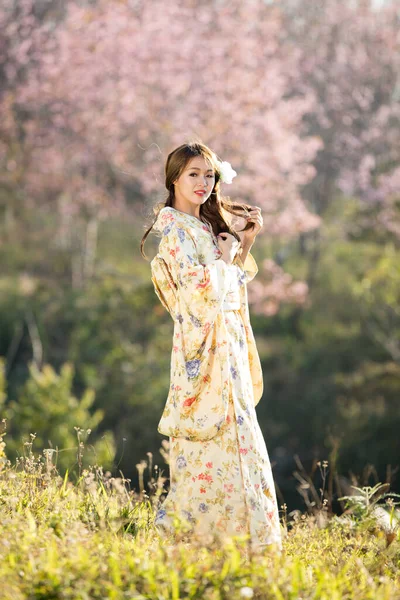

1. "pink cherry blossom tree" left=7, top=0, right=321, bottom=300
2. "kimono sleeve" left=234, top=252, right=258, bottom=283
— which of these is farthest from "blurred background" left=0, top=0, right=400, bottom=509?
"kimono sleeve" left=234, top=252, right=258, bottom=283

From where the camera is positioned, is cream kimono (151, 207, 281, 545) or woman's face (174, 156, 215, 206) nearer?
cream kimono (151, 207, 281, 545)

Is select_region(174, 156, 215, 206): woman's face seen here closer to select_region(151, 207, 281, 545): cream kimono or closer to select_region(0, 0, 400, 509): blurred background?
select_region(151, 207, 281, 545): cream kimono

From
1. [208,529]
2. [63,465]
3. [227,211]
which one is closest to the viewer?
[208,529]

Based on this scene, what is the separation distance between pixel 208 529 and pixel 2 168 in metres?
9.80

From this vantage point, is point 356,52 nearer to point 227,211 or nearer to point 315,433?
point 315,433

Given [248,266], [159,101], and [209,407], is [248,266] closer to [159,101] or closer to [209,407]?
[209,407]

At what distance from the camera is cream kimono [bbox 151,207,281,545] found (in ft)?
9.26

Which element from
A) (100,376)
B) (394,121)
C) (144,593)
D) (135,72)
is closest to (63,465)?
(100,376)

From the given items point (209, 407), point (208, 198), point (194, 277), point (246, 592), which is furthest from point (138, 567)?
point (208, 198)

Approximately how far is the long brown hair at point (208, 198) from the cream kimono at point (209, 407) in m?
0.16

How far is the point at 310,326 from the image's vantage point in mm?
11070

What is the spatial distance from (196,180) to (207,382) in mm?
774

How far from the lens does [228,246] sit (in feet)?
9.87

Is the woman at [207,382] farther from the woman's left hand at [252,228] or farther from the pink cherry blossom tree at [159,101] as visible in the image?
the pink cherry blossom tree at [159,101]
